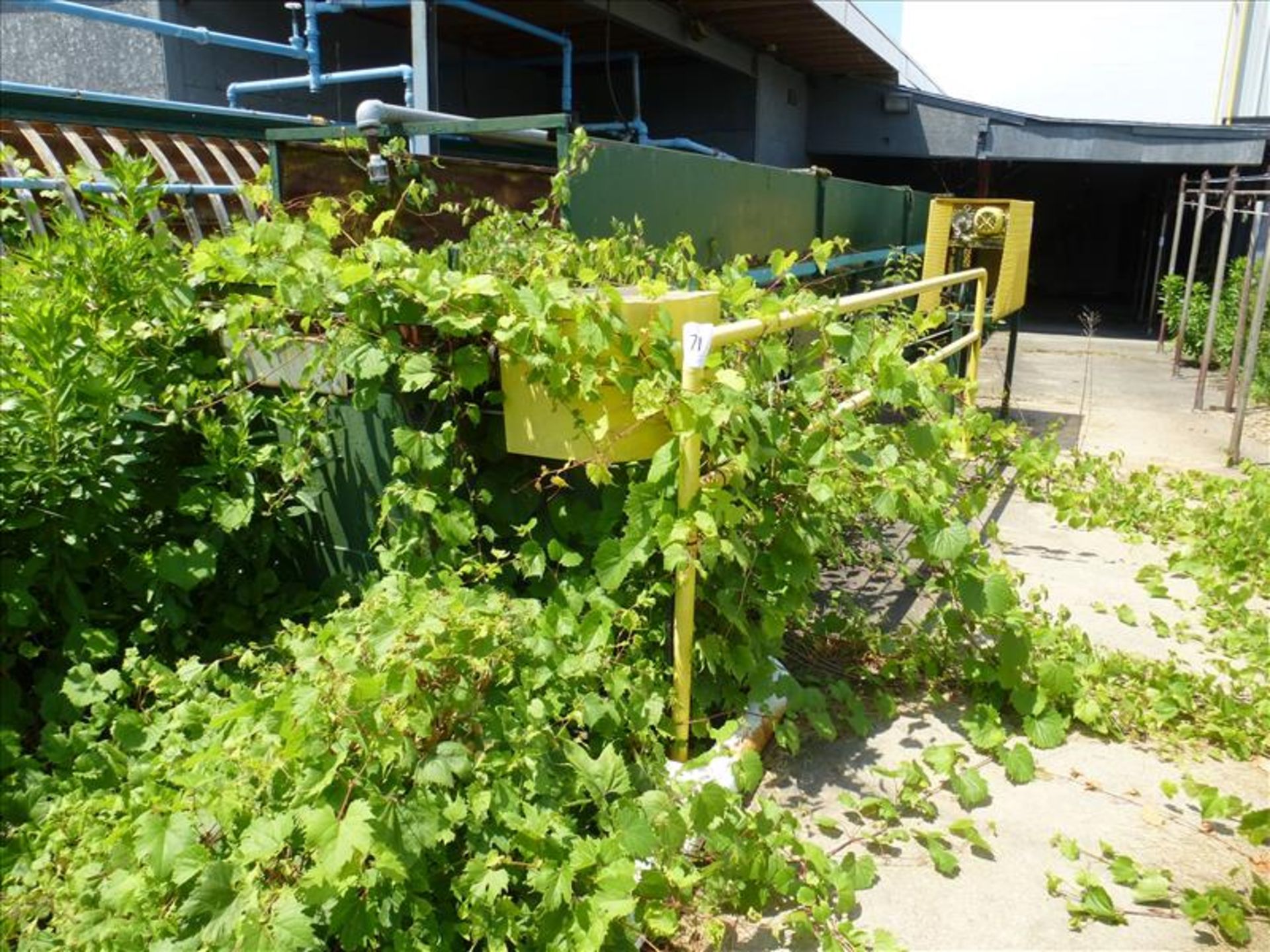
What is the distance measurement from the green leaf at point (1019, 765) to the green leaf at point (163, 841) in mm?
2331

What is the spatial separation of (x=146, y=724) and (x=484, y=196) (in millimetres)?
2600

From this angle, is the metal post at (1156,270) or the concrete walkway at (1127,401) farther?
the metal post at (1156,270)

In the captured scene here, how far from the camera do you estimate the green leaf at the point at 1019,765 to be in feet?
9.87

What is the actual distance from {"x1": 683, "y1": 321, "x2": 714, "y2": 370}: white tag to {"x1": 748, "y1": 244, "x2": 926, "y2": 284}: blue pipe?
6.66 ft

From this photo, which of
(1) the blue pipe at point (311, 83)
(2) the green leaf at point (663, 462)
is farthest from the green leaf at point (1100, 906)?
(1) the blue pipe at point (311, 83)

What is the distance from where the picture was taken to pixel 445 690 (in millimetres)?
2197

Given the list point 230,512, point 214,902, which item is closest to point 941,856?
point 214,902

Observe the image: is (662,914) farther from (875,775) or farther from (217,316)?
(217,316)

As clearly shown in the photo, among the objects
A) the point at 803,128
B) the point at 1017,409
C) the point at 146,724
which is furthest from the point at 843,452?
the point at 803,128

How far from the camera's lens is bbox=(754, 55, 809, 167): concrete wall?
43.7ft

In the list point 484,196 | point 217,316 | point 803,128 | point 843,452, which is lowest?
point 843,452

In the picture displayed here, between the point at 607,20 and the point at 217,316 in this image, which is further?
the point at 607,20

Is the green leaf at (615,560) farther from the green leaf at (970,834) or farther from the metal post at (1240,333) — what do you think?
the metal post at (1240,333)

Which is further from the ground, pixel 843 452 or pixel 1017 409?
pixel 843 452
